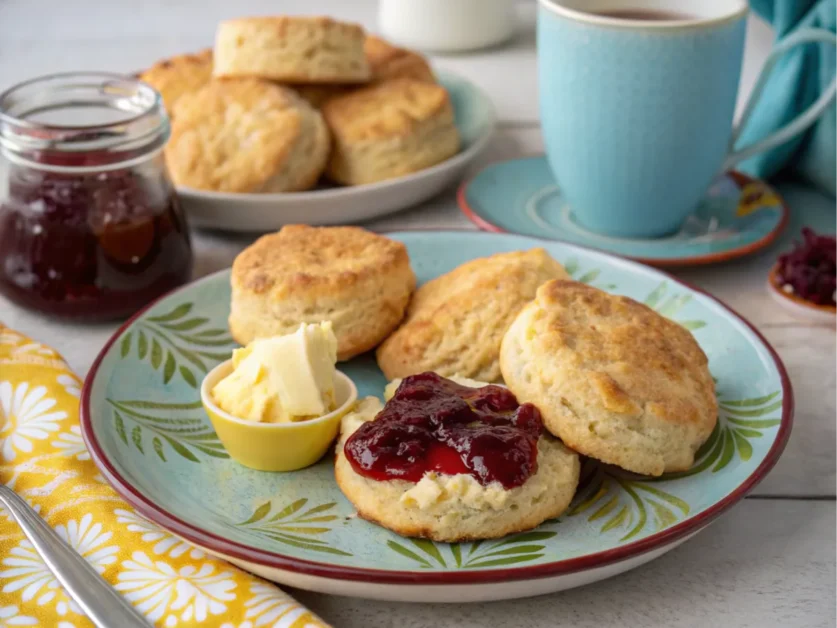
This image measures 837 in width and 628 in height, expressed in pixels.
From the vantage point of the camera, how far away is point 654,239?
2660 mm

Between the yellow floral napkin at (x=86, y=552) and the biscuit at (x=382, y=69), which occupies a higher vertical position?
the biscuit at (x=382, y=69)

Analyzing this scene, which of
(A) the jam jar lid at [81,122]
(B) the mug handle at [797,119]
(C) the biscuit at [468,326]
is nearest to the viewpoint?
(C) the biscuit at [468,326]

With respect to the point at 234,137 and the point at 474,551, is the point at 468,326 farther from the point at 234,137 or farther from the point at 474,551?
the point at 234,137

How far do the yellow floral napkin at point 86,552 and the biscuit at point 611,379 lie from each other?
20.9 inches

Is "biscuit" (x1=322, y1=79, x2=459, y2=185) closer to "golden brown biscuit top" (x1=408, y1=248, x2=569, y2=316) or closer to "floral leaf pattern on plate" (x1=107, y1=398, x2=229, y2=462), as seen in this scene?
"golden brown biscuit top" (x1=408, y1=248, x2=569, y2=316)

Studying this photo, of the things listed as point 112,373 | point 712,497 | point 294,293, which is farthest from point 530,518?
point 112,373

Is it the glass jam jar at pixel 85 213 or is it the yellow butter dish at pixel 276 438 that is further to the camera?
the glass jam jar at pixel 85 213

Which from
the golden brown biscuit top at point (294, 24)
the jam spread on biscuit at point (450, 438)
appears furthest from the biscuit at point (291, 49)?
the jam spread on biscuit at point (450, 438)

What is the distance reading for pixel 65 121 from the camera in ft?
8.07

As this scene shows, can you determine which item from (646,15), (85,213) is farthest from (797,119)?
(85,213)

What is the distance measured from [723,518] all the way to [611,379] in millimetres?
340

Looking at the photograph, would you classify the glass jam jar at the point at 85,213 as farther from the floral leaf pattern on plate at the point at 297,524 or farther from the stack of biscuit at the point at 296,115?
the floral leaf pattern on plate at the point at 297,524

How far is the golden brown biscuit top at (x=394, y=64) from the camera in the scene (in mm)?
3086

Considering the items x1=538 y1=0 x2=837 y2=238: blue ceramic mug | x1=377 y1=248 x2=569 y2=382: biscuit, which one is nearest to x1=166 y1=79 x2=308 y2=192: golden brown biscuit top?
x1=538 y1=0 x2=837 y2=238: blue ceramic mug
